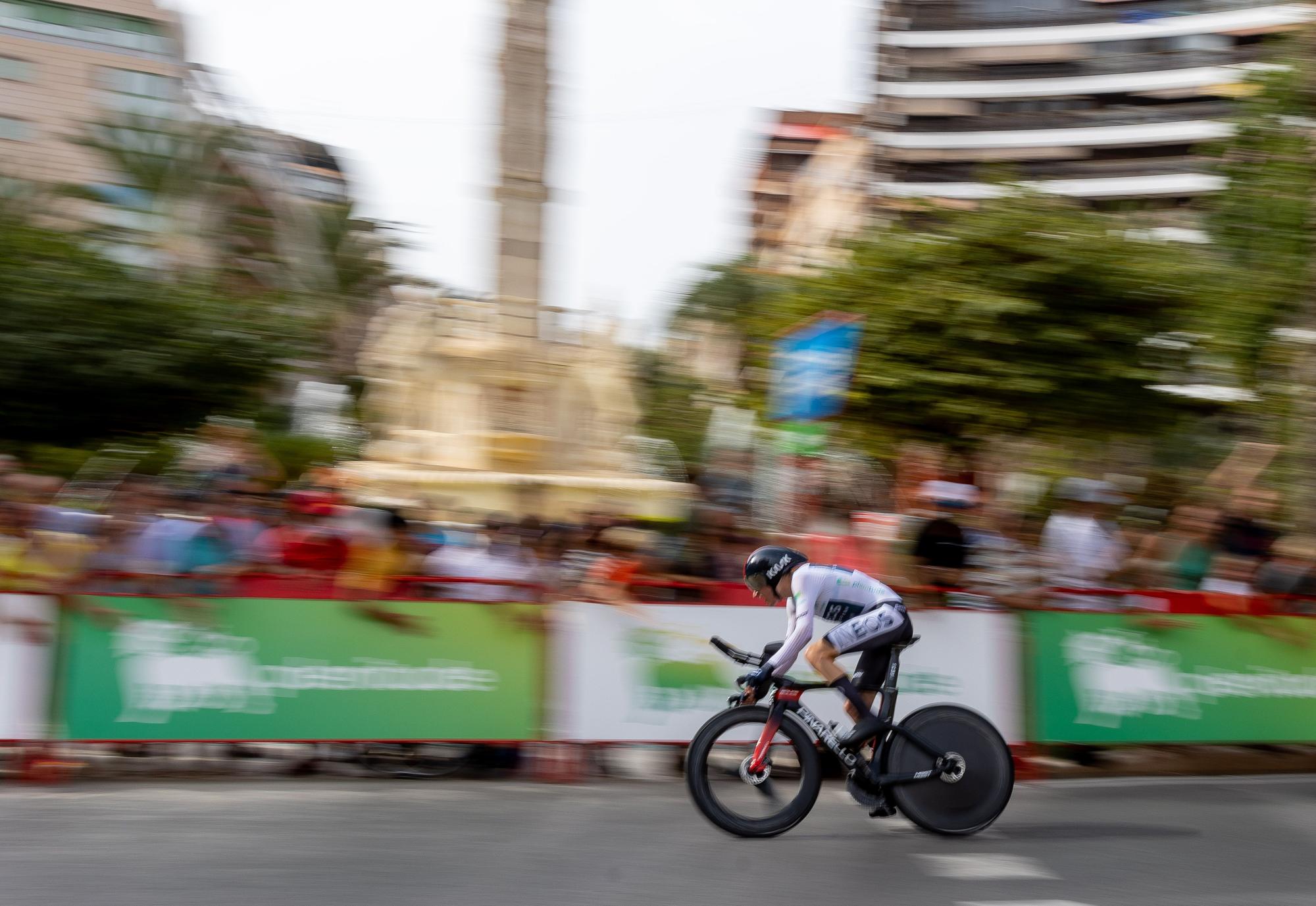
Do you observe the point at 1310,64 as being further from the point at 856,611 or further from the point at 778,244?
the point at 778,244

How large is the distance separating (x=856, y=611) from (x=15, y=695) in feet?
16.1

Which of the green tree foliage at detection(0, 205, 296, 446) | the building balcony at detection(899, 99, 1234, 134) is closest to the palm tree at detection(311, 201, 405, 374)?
the green tree foliage at detection(0, 205, 296, 446)

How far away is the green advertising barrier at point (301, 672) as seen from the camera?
8.52 meters

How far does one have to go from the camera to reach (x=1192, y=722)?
9633 mm

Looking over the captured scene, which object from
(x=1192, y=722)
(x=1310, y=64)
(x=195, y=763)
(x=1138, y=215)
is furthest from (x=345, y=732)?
(x=1138, y=215)

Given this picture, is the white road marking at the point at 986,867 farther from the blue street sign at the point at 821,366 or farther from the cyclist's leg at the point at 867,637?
the blue street sign at the point at 821,366

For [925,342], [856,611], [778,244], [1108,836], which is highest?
[778,244]

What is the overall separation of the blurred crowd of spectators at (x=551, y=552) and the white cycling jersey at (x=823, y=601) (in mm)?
2168

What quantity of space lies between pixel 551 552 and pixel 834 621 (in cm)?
307

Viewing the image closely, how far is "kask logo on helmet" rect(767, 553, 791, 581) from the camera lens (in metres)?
7.01

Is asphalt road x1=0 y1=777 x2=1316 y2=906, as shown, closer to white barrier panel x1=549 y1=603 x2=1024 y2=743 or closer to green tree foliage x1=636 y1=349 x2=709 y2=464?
white barrier panel x1=549 y1=603 x2=1024 y2=743

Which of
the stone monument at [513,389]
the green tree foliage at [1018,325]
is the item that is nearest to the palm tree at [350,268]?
the stone monument at [513,389]

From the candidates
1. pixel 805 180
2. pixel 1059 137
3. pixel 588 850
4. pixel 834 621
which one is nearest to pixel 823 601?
pixel 834 621

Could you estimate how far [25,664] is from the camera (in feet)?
27.6
